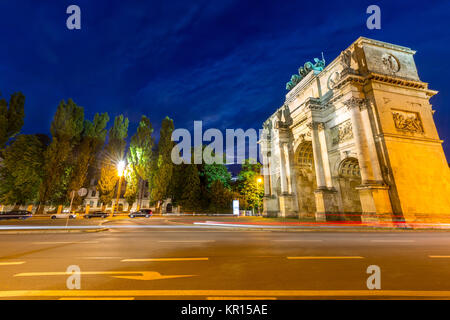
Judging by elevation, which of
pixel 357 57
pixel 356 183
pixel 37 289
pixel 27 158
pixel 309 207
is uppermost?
pixel 357 57

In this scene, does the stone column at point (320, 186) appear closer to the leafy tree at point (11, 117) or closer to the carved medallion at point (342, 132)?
the carved medallion at point (342, 132)

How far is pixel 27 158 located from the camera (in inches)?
1233

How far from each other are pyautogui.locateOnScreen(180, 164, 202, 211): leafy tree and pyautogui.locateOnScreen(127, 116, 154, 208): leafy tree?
23.3 ft

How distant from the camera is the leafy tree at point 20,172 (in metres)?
30.1

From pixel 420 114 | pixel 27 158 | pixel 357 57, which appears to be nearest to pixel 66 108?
pixel 27 158

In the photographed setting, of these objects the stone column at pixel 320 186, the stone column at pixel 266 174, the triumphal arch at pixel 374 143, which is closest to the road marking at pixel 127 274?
the triumphal arch at pixel 374 143

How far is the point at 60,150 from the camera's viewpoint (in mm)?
31203

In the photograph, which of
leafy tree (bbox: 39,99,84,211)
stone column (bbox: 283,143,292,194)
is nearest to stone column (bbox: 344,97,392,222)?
stone column (bbox: 283,143,292,194)

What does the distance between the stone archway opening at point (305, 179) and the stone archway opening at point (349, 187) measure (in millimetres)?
5994

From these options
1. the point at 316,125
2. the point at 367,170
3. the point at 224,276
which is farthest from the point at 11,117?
the point at 367,170

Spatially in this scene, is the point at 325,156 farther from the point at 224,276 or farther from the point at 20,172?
the point at 20,172

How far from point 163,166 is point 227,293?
33827 millimetres
